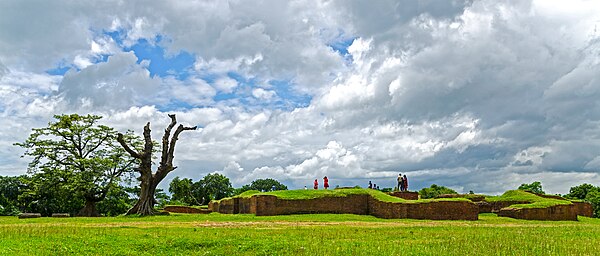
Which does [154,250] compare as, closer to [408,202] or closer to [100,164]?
[408,202]

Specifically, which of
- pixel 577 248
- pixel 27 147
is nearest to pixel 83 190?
pixel 27 147

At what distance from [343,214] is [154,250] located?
18983 mm

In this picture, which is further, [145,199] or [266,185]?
[266,185]

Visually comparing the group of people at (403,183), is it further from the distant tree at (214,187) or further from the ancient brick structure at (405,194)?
the distant tree at (214,187)

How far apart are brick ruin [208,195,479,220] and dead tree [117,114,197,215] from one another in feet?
18.5

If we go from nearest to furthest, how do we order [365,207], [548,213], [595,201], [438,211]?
[438,211] → [548,213] → [365,207] → [595,201]

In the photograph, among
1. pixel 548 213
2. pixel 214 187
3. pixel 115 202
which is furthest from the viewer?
pixel 214 187

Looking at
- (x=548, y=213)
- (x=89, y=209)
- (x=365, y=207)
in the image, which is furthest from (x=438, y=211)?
(x=89, y=209)

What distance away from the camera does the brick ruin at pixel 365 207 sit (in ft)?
93.1

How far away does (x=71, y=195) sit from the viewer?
36.8m

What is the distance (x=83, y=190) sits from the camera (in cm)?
3609

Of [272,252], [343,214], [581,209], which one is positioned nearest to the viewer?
[272,252]

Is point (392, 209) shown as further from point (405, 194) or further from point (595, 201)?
point (595, 201)

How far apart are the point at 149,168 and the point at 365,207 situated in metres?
13.0
